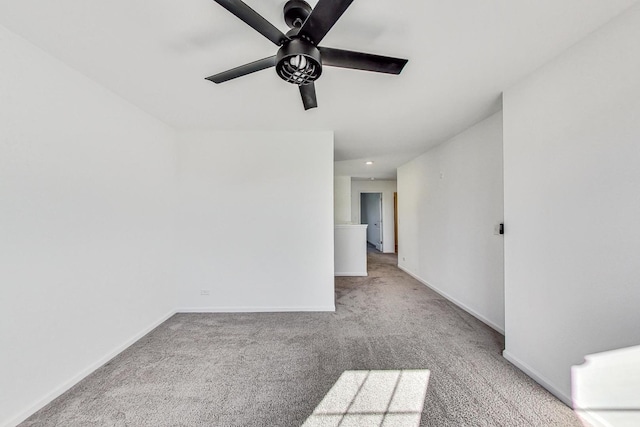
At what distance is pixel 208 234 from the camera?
10.5 feet

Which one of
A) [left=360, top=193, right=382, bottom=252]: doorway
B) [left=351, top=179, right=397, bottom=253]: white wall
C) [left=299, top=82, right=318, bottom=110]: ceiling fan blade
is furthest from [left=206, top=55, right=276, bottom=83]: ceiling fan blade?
[left=360, top=193, right=382, bottom=252]: doorway

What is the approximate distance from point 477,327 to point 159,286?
3662 millimetres

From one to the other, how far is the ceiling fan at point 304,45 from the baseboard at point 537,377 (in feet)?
7.78

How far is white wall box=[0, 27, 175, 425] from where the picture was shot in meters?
1.52

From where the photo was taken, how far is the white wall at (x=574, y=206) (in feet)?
4.38

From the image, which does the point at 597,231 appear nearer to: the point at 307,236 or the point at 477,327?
Answer: the point at 477,327

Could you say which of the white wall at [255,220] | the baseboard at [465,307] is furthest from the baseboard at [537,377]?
the white wall at [255,220]

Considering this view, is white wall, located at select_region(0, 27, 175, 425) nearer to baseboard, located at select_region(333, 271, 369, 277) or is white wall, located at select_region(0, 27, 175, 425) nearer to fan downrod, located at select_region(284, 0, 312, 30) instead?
fan downrod, located at select_region(284, 0, 312, 30)

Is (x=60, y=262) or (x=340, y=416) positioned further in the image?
(x=60, y=262)

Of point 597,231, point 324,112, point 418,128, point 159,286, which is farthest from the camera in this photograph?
point 418,128

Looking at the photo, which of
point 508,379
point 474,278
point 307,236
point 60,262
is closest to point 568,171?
point 508,379

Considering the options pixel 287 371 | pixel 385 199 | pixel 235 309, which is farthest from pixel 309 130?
pixel 385 199

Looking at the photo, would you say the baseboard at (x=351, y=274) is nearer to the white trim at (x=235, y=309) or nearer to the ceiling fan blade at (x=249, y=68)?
the white trim at (x=235, y=309)

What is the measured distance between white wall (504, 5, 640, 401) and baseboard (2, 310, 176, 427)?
346 cm
